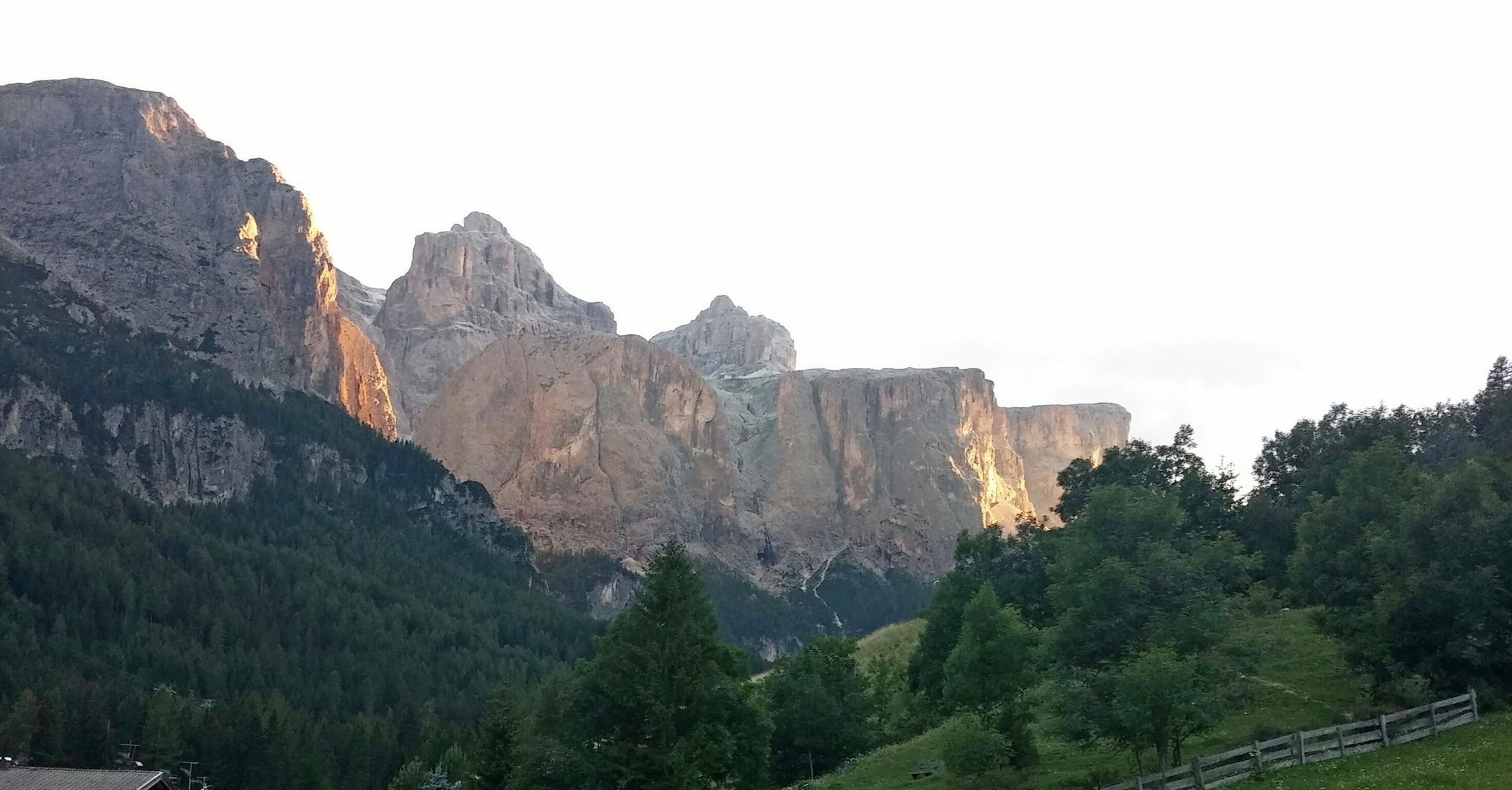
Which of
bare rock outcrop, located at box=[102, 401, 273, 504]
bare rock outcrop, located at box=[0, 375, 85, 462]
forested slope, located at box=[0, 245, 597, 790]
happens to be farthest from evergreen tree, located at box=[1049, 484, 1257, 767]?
bare rock outcrop, located at box=[0, 375, 85, 462]

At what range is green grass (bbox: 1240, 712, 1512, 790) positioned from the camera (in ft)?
110

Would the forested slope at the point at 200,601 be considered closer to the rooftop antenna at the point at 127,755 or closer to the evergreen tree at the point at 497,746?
the rooftop antenna at the point at 127,755

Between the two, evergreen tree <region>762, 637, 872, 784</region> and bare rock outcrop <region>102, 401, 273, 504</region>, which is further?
bare rock outcrop <region>102, 401, 273, 504</region>

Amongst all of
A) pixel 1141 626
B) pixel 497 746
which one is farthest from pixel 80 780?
pixel 1141 626

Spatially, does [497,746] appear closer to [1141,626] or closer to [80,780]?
[80,780]

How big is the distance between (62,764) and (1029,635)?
261 feet

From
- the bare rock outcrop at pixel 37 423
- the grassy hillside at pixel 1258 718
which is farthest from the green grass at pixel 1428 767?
the bare rock outcrop at pixel 37 423

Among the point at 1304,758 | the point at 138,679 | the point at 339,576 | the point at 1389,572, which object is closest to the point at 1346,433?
the point at 1389,572

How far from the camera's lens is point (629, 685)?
163ft

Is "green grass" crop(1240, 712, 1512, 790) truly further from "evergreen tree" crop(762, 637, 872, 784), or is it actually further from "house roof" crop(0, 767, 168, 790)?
"house roof" crop(0, 767, 168, 790)

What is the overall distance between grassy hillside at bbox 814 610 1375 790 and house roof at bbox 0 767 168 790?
3543cm

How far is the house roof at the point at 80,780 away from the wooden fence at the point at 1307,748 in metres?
49.9

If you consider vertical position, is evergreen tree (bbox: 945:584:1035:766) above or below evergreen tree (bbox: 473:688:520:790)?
above

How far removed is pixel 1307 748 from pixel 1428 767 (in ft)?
15.6
